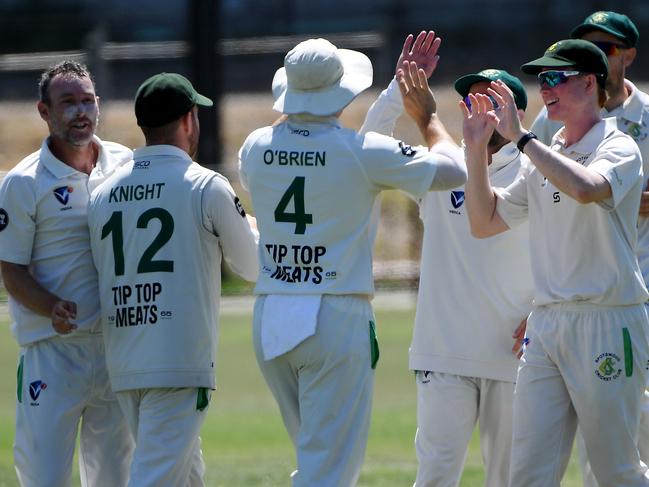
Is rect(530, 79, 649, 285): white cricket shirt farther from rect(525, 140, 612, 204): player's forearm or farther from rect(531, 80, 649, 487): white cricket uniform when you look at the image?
rect(525, 140, 612, 204): player's forearm

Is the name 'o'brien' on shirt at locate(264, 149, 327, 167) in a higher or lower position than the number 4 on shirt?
higher

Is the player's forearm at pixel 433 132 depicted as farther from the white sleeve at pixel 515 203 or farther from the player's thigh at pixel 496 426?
the player's thigh at pixel 496 426

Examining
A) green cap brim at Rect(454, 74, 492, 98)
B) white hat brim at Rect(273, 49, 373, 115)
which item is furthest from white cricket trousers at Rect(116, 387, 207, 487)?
green cap brim at Rect(454, 74, 492, 98)

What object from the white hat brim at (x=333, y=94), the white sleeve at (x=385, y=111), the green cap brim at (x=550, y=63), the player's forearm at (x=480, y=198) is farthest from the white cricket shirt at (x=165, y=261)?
the green cap brim at (x=550, y=63)

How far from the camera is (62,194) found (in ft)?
21.2

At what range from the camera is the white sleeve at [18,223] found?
6.40 m

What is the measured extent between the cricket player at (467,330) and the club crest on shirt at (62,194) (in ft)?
5.47

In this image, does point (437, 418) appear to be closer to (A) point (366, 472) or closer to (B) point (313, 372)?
(B) point (313, 372)

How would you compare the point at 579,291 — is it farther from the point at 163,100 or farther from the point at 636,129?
the point at 163,100

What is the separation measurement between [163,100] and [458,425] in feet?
7.10

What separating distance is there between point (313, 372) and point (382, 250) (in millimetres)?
17108

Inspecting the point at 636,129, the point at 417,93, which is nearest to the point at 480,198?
the point at 417,93

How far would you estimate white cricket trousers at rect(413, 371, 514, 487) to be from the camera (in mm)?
6617

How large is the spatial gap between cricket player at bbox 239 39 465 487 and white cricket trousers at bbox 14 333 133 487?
3.18ft
